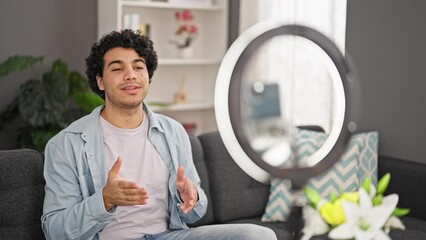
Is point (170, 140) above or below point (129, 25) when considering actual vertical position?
below

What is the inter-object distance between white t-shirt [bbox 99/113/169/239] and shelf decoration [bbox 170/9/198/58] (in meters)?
2.48

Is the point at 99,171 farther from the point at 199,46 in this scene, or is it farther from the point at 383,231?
the point at 199,46

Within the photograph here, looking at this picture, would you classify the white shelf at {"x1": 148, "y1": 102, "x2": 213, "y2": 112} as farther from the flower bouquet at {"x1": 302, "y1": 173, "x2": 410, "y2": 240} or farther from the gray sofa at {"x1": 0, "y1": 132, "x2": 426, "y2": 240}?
the flower bouquet at {"x1": 302, "y1": 173, "x2": 410, "y2": 240}

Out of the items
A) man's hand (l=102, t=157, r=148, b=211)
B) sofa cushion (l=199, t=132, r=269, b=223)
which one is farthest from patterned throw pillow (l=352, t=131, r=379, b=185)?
man's hand (l=102, t=157, r=148, b=211)

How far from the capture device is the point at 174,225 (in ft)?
8.79

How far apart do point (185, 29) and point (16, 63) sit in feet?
4.14

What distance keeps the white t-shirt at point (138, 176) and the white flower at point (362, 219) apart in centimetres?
127

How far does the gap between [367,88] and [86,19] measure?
182cm

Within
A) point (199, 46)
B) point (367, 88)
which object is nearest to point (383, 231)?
point (367, 88)

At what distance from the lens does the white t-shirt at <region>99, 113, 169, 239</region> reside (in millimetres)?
2607

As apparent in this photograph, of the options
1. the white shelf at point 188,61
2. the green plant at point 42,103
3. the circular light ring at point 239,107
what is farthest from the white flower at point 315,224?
the white shelf at point 188,61

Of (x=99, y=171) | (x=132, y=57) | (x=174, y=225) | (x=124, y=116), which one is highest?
(x=132, y=57)

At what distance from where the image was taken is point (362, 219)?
145 cm

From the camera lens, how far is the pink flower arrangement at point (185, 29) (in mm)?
5115
